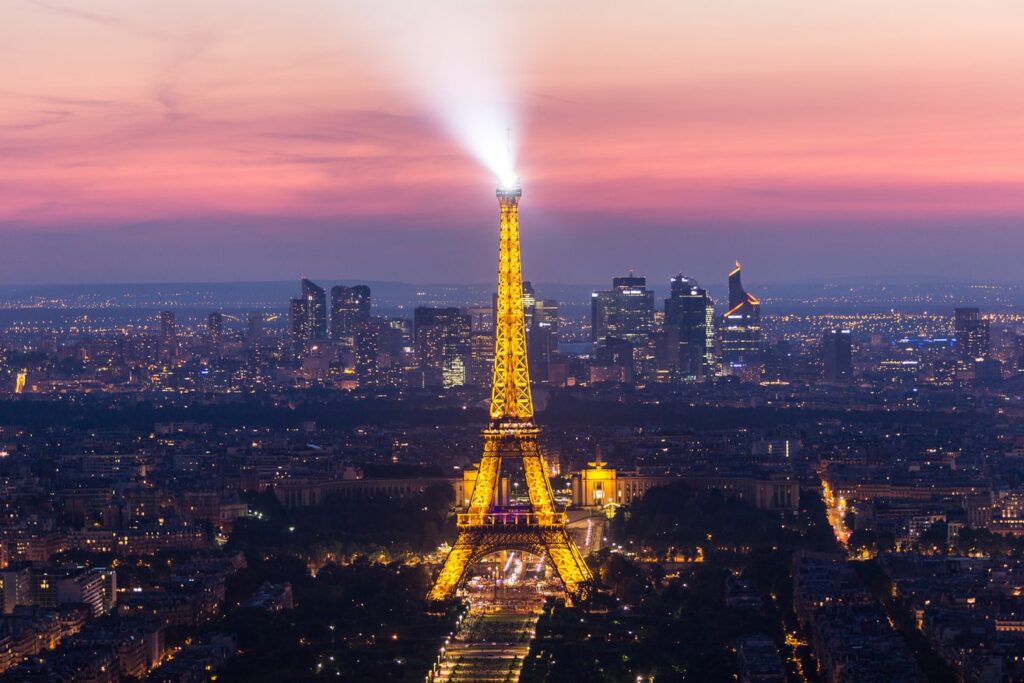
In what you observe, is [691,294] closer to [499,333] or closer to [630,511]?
[630,511]

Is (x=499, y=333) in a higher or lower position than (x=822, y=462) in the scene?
higher

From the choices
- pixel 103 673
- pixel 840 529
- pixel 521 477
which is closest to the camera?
pixel 103 673

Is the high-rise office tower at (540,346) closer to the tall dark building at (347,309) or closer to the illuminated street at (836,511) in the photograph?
the tall dark building at (347,309)

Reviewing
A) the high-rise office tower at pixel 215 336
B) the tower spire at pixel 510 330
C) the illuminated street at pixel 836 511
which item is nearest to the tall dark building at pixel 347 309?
the high-rise office tower at pixel 215 336

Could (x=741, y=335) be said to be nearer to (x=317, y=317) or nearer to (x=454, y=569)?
(x=317, y=317)

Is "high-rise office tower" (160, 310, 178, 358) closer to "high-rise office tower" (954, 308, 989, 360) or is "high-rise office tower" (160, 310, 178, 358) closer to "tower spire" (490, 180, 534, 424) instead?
"high-rise office tower" (954, 308, 989, 360)

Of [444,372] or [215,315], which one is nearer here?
[444,372]

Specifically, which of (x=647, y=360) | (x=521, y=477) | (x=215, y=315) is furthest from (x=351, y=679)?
(x=215, y=315)
